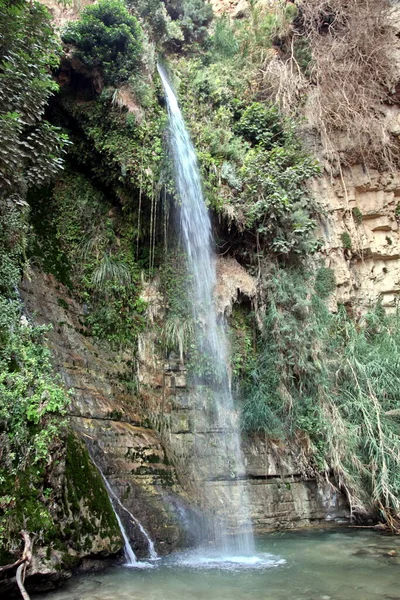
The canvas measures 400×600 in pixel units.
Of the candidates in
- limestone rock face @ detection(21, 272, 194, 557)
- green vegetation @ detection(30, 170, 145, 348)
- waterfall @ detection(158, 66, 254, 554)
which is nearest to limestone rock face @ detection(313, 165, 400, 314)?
waterfall @ detection(158, 66, 254, 554)

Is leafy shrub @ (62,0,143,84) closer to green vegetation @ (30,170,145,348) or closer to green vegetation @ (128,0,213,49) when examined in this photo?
green vegetation @ (128,0,213,49)

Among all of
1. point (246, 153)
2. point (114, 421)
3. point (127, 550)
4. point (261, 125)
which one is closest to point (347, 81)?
point (261, 125)

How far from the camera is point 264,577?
15.2 feet

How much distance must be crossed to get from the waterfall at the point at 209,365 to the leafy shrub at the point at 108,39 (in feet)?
4.27

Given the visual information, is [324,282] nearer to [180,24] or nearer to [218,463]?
[218,463]

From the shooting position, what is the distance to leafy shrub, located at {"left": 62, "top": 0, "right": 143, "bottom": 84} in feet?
28.7

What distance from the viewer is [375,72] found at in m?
11.3

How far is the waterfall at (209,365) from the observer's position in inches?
280

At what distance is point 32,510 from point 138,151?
6.61 meters

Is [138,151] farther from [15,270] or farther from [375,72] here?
[375,72]

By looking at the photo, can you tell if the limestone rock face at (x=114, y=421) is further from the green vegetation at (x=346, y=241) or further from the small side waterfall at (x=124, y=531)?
the green vegetation at (x=346, y=241)

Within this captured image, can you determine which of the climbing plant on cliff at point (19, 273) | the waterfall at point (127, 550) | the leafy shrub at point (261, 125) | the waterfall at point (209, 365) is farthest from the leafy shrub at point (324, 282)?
the waterfall at point (127, 550)

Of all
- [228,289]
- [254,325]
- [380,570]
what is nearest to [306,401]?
[254,325]

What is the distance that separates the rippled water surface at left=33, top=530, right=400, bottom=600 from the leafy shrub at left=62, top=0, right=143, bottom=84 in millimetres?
8511
